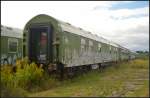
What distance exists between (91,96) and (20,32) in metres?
10.4

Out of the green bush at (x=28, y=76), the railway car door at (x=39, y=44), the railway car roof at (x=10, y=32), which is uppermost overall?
the railway car roof at (x=10, y=32)

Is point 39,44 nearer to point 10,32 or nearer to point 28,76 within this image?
point 10,32

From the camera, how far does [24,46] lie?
17969 mm

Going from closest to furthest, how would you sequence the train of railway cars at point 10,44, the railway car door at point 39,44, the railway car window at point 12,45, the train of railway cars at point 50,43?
the train of railway cars at point 50,43 < the railway car door at point 39,44 < the train of railway cars at point 10,44 < the railway car window at point 12,45

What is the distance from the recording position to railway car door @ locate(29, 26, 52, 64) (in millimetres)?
17625

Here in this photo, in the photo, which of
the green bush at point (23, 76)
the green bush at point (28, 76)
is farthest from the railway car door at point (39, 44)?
the green bush at point (28, 76)

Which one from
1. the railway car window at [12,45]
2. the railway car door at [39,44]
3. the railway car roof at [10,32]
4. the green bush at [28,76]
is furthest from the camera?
the railway car window at [12,45]

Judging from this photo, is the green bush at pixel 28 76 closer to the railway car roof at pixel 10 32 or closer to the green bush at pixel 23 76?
the green bush at pixel 23 76

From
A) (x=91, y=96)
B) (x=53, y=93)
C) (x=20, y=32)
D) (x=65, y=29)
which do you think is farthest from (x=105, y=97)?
(x=20, y=32)

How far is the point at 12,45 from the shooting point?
64.7 ft

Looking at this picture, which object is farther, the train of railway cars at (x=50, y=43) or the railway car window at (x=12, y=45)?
the railway car window at (x=12, y=45)

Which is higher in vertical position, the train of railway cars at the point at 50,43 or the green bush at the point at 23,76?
the train of railway cars at the point at 50,43

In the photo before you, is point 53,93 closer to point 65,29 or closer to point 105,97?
point 105,97

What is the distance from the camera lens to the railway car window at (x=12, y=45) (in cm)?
1928
